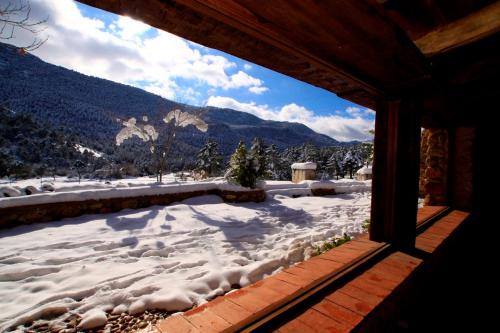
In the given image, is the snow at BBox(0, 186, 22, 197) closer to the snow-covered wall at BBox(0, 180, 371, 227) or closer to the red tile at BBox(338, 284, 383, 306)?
the snow-covered wall at BBox(0, 180, 371, 227)

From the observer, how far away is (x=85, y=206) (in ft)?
17.7

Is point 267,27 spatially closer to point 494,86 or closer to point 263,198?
point 494,86

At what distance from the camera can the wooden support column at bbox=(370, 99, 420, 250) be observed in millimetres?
2334

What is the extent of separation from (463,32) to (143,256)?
13.4 ft

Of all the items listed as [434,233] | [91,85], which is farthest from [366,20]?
[91,85]

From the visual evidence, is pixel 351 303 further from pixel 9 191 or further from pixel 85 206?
pixel 9 191

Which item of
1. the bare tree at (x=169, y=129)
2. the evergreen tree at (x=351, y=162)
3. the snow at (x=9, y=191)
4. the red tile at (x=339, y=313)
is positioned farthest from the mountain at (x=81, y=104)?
the evergreen tree at (x=351, y=162)

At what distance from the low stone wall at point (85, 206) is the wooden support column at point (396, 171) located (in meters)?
5.51

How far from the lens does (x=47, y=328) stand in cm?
199

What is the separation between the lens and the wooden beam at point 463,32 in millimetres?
1579

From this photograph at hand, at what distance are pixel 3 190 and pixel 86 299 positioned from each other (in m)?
4.20

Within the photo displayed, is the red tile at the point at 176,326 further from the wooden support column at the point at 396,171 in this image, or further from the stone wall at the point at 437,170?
the stone wall at the point at 437,170

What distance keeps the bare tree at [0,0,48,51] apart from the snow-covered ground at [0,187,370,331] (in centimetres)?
288

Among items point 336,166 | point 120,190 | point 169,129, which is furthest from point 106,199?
point 336,166
